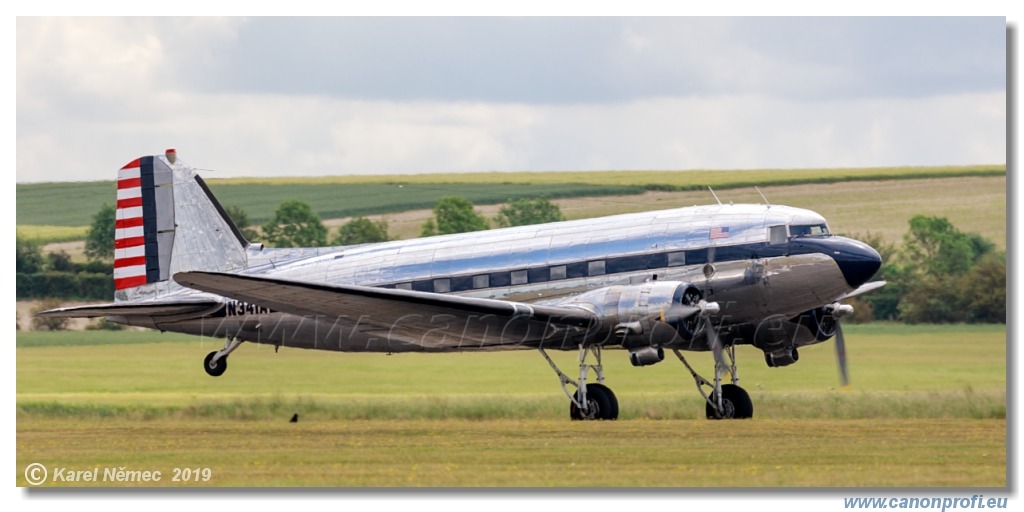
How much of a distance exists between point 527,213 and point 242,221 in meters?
9.03

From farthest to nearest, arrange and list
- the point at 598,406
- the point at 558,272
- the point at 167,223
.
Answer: the point at 167,223, the point at 558,272, the point at 598,406

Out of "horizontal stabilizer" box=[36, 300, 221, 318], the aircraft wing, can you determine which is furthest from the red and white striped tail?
the aircraft wing

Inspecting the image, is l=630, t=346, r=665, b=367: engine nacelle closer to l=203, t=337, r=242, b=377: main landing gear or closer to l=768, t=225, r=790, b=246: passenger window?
l=768, t=225, r=790, b=246: passenger window

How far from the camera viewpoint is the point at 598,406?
1107 inches

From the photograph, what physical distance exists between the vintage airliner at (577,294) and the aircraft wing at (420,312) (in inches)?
1.4

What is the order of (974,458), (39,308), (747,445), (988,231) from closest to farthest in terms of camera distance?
1. (974,458)
2. (747,445)
3. (39,308)
4. (988,231)

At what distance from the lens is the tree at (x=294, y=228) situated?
1873 inches

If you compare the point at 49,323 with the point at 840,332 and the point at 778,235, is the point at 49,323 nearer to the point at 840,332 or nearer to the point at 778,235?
the point at 840,332

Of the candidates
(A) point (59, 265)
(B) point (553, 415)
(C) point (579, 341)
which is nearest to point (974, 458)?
(C) point (579, 341)

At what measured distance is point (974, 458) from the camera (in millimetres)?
21891

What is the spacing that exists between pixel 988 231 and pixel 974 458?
2709 cm

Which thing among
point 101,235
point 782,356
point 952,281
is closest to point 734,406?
point 782,356

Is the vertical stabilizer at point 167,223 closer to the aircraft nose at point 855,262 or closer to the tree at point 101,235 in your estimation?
the aircraft nose at point 855,262

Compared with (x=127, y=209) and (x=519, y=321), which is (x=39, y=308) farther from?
(x=519, y=321)
